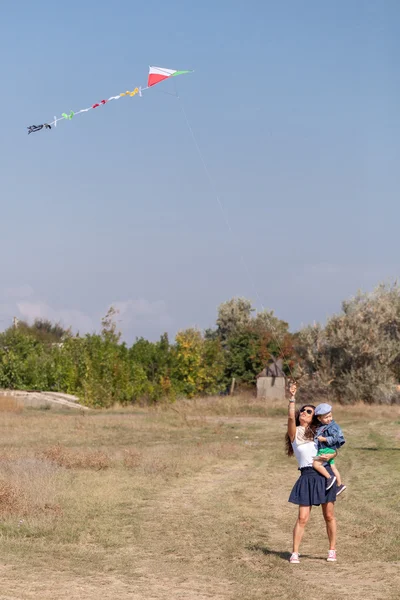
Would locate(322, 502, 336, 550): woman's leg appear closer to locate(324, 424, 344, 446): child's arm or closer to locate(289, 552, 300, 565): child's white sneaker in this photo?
locate(289, 552, 300, 565): child's white sneaker

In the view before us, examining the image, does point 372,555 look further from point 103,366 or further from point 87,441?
point 103,366

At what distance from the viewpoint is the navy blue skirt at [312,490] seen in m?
9.97

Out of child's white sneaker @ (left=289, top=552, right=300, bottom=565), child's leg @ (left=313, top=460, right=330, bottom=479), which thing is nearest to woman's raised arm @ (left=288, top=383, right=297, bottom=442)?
child's leg @ (left=313, top=460, right=330, bottom=479)

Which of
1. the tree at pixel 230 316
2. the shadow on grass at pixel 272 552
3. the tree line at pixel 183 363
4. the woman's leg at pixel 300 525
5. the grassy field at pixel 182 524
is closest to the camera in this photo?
the grassy field at pixel 182 524

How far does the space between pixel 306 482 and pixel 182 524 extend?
10.2ft

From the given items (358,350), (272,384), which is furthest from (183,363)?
(358,350)

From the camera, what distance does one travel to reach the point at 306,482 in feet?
33.0

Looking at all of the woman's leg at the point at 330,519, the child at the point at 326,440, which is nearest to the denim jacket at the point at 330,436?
the child at the point at 326,440

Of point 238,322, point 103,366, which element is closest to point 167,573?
point 103,366

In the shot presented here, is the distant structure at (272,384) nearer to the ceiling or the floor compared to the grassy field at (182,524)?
nearer to the ceiling

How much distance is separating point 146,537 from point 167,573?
2.18 m

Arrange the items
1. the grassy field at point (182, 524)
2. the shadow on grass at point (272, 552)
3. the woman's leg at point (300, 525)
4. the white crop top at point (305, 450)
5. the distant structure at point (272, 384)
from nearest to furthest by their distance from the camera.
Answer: the grassy field at point (182, 524), the woman's leg at point (300, 525), the white crop top at point (305, 450), the shadow on grass at point (272, 552), the distant structure at point (272, 384)

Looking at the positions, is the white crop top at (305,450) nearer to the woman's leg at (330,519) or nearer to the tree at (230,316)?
the woman's leg at (330,519)

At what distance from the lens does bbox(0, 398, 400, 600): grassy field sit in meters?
8.89
